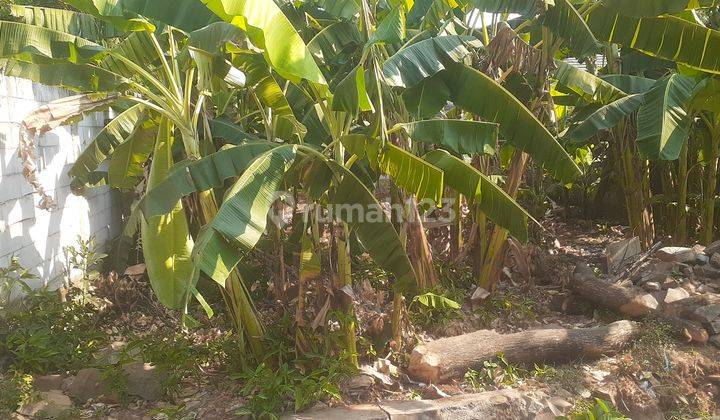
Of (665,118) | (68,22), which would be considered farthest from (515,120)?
(68,22)

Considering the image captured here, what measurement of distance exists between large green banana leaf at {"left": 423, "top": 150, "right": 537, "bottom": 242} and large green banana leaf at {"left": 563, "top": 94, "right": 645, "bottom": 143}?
206 centimetres

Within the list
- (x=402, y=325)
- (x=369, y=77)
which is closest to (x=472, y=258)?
(x=402, y=325)

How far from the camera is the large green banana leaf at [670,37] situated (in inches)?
180

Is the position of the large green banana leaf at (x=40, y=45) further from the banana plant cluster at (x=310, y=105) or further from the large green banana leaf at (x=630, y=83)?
the large green banana leaf at (x=630, y=83)

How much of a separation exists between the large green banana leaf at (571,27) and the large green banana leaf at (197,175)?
8.26ft

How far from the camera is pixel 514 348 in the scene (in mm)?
4918

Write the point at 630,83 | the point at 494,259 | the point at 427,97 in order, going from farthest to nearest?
the point at 630,83
the point at 494,259
the point at 427,97

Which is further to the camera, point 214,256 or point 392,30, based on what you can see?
point 392,30

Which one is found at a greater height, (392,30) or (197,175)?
(392,30)

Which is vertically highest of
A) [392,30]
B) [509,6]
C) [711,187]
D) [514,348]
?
[509,6]

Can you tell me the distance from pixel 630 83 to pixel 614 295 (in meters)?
2.21

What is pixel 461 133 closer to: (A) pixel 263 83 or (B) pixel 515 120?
(B) pixel 515 120

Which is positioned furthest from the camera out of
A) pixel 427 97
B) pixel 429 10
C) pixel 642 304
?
pixel 642 304

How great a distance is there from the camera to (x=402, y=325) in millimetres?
4949
